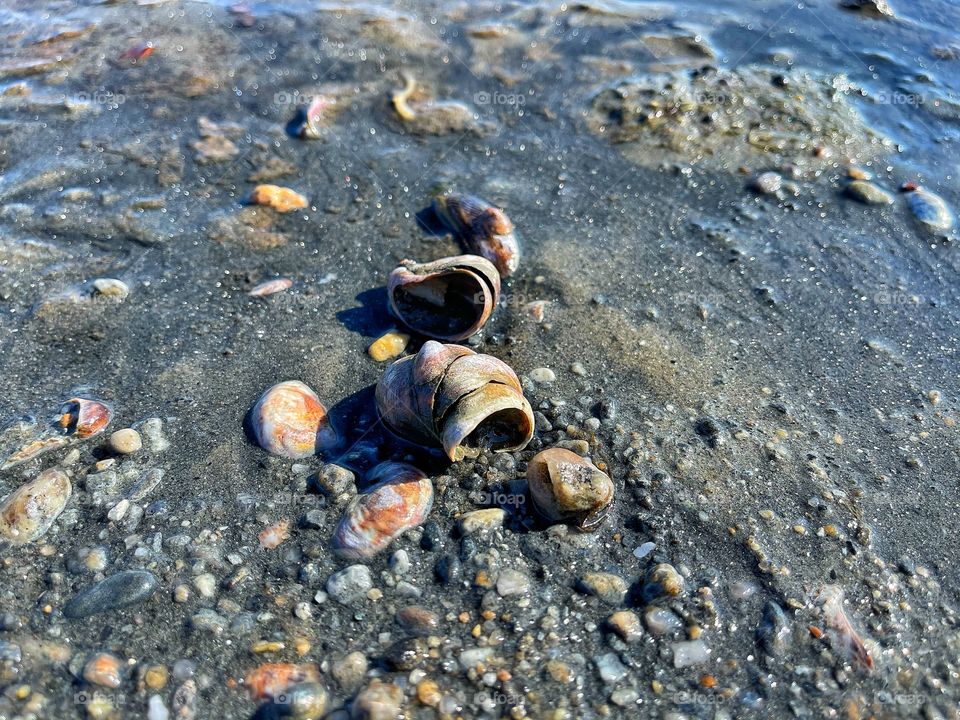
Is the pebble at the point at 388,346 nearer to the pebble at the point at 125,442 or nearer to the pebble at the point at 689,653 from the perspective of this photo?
the pebble at the point at 125,442

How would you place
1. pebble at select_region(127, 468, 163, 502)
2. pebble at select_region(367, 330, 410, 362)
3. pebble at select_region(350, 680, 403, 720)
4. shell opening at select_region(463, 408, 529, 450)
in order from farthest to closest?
pebble at select_region(367, 330, 410, 362)
shell opening at select_region(463, 408, 529, 450)
pebble at select_region(127, 468, 163, 502)
pebble at select_region(350, 680, 403, 720)

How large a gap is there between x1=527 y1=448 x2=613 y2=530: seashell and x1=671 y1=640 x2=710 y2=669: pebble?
0.61 metres

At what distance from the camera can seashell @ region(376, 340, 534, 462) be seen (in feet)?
10.1

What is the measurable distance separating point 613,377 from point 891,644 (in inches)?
69.6

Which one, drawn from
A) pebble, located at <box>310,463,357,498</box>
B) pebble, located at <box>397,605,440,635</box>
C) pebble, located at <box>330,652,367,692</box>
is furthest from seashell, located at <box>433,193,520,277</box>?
pebble, located at <box>330,652,367,692</box>

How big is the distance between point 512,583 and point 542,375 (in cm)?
128

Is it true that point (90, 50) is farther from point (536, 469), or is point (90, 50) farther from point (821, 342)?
point (821, 342)

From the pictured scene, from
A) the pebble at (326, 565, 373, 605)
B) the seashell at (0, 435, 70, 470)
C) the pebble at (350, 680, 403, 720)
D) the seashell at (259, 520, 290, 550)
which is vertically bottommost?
the seashell at (0, 435, 70, 470)

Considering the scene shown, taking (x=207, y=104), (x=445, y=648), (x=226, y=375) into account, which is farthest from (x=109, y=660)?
(x=207, y=104)

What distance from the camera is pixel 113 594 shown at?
2830mm

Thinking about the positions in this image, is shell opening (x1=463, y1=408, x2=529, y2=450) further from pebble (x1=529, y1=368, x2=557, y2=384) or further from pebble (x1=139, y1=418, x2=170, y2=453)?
pebble (x1=139, y1=418, x2=170, y2=453)

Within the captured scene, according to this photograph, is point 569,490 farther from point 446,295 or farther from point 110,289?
point 110,289

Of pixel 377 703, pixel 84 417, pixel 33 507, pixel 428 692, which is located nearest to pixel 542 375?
pixel 428 692

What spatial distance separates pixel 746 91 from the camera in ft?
20.5
